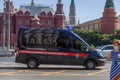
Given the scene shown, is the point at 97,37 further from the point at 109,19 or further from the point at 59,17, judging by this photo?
the point at 59,17

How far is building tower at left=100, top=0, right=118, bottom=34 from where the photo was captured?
115 metres

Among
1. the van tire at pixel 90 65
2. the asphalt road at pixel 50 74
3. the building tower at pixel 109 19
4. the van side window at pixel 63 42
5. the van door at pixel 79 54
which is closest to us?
the asphalt road at pixel 50 74

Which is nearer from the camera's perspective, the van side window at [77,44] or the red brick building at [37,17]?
the van side window at [77,44]

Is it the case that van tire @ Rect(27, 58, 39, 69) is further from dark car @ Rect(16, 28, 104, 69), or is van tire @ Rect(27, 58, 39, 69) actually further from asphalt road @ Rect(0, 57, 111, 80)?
asphalt road @ Rect(0, 57, 111, 80)

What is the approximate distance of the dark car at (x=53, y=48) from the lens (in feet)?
75.6

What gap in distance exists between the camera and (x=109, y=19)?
115812 mm

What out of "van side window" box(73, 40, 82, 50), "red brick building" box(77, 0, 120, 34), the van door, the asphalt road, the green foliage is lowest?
the green foliage

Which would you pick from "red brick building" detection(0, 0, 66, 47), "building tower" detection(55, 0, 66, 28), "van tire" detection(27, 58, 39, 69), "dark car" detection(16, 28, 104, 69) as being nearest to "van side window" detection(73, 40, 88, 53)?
"dark car" detection(16, 28, 104, 69)

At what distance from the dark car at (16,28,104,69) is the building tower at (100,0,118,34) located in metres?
92.0

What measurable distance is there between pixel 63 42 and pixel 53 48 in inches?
24.9

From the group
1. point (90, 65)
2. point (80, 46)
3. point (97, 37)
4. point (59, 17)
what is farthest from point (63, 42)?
point (59, 17)

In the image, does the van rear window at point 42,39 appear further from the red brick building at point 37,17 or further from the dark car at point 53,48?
the red brick building at point 37,17

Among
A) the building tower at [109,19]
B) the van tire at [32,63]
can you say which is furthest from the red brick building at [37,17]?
the van tire at [32,63]

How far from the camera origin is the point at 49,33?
75.9 ft
